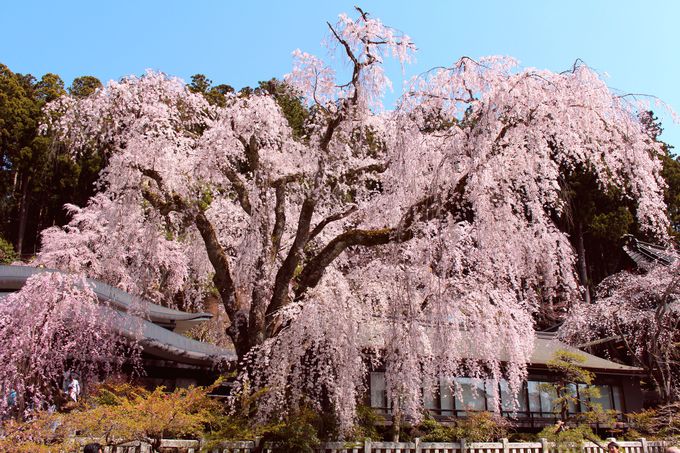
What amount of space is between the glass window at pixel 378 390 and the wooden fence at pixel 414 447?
14.4 ft

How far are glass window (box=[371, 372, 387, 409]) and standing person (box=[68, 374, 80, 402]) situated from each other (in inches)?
252

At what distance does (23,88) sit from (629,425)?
28.9 metres

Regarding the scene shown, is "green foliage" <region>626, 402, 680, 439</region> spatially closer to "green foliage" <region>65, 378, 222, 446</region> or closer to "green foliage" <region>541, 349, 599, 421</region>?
"green foliage" <region>541, 349, 599, 421</region>

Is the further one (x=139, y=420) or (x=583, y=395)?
(x=583, y=395)

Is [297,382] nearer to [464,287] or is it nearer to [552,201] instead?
[464,287]

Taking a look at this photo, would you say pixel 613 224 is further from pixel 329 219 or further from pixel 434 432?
pixel 329 219

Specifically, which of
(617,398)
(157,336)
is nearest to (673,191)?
(617,398)

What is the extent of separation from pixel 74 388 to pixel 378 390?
670cm

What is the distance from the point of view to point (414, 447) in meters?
8.44

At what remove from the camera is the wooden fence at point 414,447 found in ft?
21.4

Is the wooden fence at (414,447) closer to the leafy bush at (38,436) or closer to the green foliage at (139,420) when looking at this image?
the green foliage at (139,420)

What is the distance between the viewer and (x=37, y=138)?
24828 mm

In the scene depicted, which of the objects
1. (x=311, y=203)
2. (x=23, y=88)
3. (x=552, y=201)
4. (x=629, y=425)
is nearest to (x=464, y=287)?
(x=552, y=201)

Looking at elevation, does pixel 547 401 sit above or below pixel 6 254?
below
